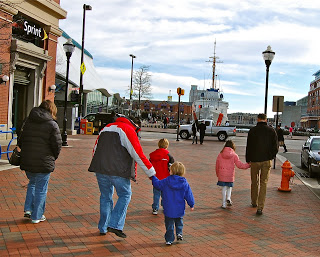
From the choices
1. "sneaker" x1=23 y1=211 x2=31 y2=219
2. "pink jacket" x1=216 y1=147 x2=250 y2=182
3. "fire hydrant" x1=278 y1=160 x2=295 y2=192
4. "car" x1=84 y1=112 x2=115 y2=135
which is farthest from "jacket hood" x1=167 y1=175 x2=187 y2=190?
"car" x1=84 y1=112 x2=115 y2=135

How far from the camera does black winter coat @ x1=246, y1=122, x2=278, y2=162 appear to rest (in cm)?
713

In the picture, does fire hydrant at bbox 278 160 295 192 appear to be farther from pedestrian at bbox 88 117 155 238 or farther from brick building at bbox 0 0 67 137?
brick building at bbox 0 0 67 137

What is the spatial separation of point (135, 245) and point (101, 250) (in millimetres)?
493

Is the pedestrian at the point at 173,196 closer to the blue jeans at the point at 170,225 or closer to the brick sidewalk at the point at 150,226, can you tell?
the blue jeans at the point at 170,225

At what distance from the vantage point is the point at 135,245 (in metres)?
4.84

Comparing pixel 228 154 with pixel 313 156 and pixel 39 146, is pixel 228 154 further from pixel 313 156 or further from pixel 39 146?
pixel 313 156

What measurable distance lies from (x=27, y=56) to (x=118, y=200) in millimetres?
16653

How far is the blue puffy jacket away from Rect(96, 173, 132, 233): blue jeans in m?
0.42

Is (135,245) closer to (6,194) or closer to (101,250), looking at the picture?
(101,250)

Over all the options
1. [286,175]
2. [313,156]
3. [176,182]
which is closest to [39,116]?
[176,182]

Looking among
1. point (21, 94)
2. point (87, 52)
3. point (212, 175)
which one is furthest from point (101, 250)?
point (87, 52)

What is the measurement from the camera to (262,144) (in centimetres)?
715

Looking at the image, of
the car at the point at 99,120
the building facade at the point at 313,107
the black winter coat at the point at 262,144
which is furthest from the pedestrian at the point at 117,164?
the building facade at the point at 313,107

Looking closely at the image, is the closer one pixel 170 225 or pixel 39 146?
pixel 170 225
